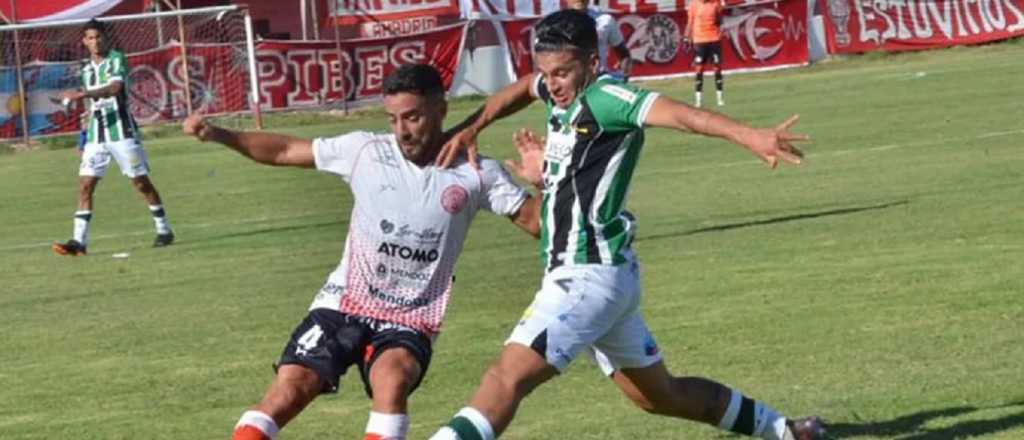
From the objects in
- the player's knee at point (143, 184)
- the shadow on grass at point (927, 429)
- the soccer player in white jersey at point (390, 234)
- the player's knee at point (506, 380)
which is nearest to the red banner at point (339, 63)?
the player's knee at point (143, 184)

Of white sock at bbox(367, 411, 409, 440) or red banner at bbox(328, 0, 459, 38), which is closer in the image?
white sock at bbox(367, 411, 409, 440)

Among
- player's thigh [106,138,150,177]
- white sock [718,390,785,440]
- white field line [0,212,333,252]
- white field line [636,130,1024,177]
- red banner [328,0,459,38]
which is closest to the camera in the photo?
white sock [718,390,785,440]

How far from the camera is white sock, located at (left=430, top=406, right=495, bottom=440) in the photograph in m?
7.29

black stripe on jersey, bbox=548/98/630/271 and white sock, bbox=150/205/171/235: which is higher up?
black stripe on jersey, bbox=548/98/630/271

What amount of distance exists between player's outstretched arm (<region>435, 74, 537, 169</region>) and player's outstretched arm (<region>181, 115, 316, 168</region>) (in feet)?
1.99

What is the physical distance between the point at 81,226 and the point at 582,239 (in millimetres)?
12788

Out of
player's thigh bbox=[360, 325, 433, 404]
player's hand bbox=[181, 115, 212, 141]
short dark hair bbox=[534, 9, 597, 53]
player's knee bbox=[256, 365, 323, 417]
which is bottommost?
player's knee bbox=[256, 365, 323, 417]

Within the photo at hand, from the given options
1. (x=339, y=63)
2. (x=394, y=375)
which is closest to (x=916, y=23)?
(x=339, y=63)

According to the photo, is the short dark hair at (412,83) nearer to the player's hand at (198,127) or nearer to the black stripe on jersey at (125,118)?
the player's hand at (198,127)

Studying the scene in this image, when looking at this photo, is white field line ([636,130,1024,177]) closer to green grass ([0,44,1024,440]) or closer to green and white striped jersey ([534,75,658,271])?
green grass ([0,44,1024,440])

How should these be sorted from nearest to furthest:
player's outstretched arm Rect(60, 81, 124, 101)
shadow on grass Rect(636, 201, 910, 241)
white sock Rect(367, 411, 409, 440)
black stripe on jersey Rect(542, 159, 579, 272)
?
white sock Rect(367, 411, 409, 440) → black stripe on jersey Rect(542, 159, 579, 272) → shadow on grass Rect(636, 201, 910, 241) → player's outstretched arm Rect(60, 81, 124, 101)

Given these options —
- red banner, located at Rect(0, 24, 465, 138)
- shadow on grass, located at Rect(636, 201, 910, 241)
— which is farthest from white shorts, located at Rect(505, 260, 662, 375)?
red banner, located at Rect(0, 24, 465, 138)

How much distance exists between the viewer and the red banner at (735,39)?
44656 mm

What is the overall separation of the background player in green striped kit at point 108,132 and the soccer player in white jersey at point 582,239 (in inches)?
491
